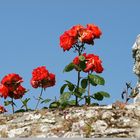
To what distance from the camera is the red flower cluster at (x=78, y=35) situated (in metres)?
7.95

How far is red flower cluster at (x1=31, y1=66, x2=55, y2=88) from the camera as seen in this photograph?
27.8 feet

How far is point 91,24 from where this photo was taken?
8.17 m

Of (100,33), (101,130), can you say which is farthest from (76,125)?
(100,33)

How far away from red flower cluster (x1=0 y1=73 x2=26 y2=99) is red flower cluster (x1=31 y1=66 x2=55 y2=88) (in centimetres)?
22

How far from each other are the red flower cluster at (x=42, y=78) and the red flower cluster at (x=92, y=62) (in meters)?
0.74

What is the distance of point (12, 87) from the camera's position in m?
8.45

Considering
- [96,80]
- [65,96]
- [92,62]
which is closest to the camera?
[65,96]

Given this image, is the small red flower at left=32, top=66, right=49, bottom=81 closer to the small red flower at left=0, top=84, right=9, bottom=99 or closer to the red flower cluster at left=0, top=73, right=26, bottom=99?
the red flower cluster at left=0, top=73, right=26, bottom=99

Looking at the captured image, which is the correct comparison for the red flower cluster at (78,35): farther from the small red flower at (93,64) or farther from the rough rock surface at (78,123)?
the rough rock surface at (78,123)

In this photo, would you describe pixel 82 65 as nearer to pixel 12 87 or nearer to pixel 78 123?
pixel 12 87

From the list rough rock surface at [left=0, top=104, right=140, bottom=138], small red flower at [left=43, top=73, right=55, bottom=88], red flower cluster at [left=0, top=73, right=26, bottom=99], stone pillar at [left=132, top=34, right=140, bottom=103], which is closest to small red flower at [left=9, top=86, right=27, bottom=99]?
red flower cluster at [left=0, top=73, right=26, bottom=99]

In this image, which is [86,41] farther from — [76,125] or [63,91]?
[76,125]

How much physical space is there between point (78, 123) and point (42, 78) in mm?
1941

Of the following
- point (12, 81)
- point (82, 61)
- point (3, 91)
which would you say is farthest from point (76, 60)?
point (3, 91)
